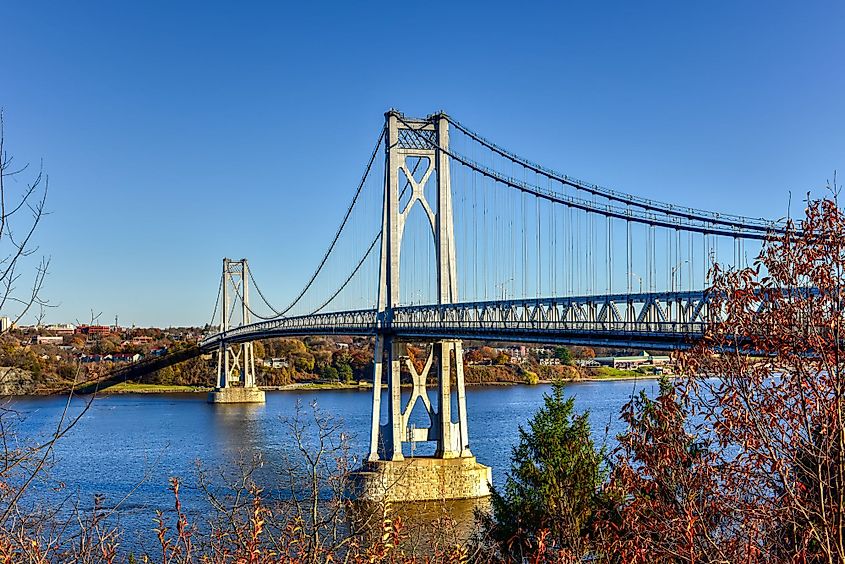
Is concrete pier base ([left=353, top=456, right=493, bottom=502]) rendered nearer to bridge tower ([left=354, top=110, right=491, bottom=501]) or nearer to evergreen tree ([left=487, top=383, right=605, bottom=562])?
bridge tower ([left=354, top=110, right=491, bottom=501])

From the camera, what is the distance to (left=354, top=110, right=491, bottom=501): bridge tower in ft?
93.2

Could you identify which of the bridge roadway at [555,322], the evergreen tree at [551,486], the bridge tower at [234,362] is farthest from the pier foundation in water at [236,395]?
the evergreen tree at [551,486]

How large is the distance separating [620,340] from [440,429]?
1114 centimetres

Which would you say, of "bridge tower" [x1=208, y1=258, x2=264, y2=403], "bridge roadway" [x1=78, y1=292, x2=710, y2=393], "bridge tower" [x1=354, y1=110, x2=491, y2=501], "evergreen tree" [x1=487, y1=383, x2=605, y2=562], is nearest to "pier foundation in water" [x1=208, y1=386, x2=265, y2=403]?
"bridge tower" [x1=208, y1=258, x2=264, y2=403]

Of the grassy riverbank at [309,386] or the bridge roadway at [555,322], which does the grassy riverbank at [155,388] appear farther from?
the bridge roadway at [555,322]

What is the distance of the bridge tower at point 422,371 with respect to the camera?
28.4 m

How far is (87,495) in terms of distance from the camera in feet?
91.8

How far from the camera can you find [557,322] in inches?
884

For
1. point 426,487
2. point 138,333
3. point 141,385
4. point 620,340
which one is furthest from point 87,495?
point 138,333

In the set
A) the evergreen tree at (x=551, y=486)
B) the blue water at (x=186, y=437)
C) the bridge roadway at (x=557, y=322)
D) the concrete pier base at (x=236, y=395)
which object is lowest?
the blue water at (x=186, y=437)

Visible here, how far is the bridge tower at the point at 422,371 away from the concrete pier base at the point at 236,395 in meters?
44.6

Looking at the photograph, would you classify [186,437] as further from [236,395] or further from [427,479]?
[236,395]

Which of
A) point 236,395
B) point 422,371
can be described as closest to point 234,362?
point 236,395

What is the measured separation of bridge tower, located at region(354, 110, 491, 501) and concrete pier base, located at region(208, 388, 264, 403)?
44639 millimetres
